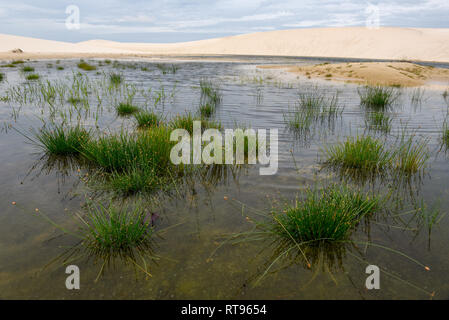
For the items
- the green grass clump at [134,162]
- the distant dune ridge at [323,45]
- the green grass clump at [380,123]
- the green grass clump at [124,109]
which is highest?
the distant dune ridge at [323,45]

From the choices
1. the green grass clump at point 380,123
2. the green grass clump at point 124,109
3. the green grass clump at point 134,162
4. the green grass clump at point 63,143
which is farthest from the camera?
the green grass clump at point 124,109

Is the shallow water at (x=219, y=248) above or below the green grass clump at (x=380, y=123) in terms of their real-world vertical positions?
below

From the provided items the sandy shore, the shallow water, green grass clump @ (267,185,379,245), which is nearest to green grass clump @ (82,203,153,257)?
the shallow water

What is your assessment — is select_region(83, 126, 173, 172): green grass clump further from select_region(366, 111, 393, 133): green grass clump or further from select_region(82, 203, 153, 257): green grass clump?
select_region(366, 111, 393, 133): green grass clump

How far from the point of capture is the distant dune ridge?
74.3 meters

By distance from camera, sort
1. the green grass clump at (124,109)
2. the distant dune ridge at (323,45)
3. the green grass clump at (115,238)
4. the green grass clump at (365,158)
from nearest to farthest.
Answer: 1. the green grass clump at (115,238)
2. the green grass clump at (365,158)
3. the green grass clump at (124,109)
4. the distant dune ridge at (323,45)

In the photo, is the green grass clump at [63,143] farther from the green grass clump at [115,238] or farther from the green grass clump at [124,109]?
the green grass clump at [124,109]

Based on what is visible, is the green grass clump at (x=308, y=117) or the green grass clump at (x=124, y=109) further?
the green grass clump at (x=124, y=109)

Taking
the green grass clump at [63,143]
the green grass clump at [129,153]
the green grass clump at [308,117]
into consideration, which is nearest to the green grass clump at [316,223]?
the green grass clump at [129,153]

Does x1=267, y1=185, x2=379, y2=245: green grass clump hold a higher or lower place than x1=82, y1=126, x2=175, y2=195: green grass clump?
lower

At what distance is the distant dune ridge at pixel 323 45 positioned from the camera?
244ft

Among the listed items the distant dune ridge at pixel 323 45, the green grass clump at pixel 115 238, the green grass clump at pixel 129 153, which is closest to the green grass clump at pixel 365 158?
the green grass clump at pixel 129 153

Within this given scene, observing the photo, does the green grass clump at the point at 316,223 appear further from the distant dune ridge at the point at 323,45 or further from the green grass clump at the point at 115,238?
the distant dune ridge at the point at 323,45

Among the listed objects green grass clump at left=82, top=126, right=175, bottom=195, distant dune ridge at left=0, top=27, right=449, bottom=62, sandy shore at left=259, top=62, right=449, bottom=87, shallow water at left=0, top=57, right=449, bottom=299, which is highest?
distant dune ridge at left=0, top=27, right=449, bottom=62
